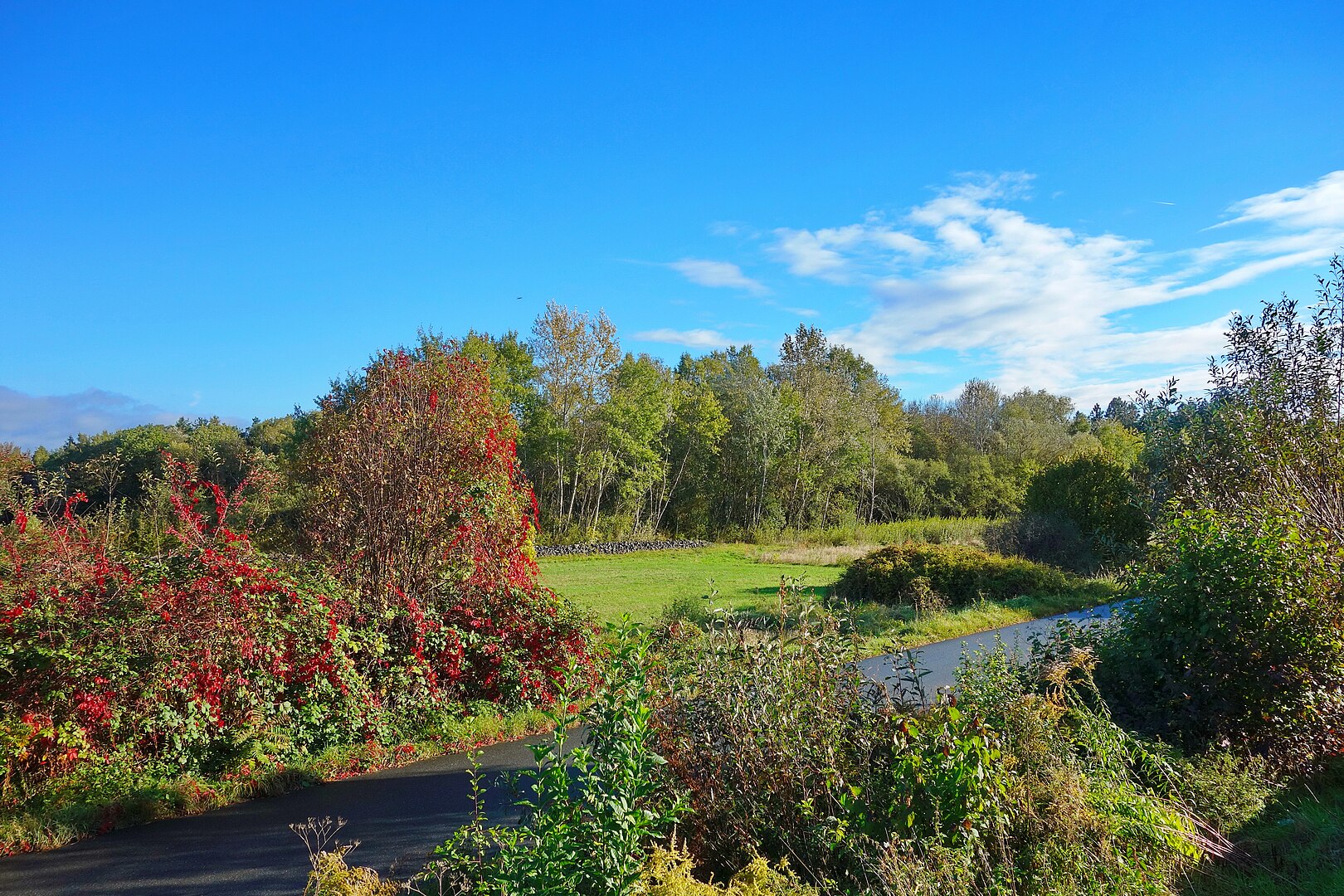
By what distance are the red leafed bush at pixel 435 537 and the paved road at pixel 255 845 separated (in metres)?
1.92

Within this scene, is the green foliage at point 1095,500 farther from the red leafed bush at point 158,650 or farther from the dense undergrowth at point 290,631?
the red leafed bush at point 158,650

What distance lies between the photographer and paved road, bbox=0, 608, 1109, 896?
4973 mm

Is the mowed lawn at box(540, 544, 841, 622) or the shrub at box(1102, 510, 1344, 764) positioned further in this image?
the mowed lawn at box(540, 544, 841, 622)

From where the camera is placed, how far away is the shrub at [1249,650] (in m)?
5.59

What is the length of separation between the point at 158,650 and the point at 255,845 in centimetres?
204

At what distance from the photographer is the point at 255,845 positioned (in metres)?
5.56

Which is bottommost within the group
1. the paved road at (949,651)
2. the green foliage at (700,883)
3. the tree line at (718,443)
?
the paved road at (949,651)

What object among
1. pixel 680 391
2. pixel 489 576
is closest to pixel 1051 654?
pixel 489 576

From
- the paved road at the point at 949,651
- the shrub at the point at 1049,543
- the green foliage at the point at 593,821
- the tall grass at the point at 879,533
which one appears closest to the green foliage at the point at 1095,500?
the shrub at the point at 1049,543

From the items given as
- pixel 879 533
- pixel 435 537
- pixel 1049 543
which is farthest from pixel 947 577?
pixel 879 533

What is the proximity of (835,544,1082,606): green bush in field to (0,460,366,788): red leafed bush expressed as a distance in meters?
12.5

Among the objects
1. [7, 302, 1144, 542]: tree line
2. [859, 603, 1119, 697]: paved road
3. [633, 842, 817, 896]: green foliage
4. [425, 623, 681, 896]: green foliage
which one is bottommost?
[859, 603, 1119, 697]: paved road

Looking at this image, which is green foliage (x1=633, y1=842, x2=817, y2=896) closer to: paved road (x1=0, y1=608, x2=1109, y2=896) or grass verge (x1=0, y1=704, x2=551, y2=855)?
paved road (x1=0, y1=608, x2=1109, y2=896)

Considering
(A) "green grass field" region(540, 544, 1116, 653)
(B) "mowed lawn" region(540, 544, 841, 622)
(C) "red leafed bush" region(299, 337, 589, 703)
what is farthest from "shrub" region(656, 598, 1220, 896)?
(B) "mowed lawn" region(540, 544, 841, 622)
